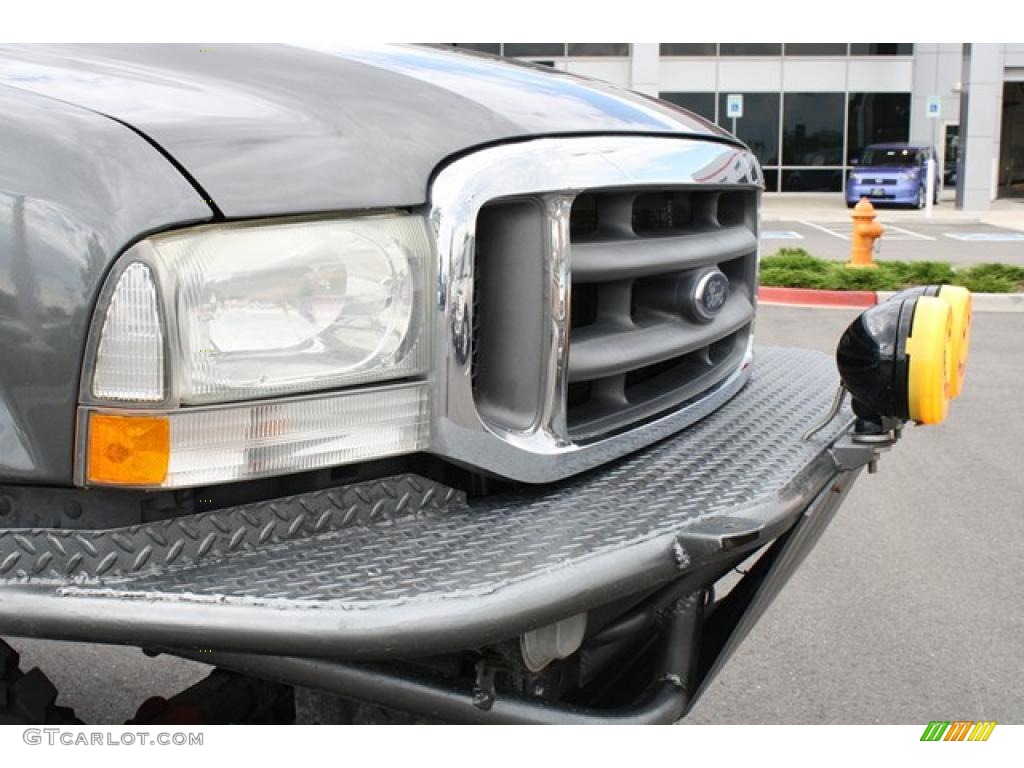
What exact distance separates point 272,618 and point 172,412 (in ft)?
1.04

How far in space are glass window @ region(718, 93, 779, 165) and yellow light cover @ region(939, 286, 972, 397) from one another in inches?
1197

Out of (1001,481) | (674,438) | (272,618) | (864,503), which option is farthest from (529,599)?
(1001,481)

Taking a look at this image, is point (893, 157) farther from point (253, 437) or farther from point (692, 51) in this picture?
point (253, 437)

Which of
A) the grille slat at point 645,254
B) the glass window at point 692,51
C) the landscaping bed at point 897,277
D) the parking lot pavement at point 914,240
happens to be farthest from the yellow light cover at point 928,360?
the glass window at point 692,51

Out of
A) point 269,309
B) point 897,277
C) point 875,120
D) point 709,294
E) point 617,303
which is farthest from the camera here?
point 875,120

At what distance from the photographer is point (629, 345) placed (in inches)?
91.0

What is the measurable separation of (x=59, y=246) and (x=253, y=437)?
14.5 inches

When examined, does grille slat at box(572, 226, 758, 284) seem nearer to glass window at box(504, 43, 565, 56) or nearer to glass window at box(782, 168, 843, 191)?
glass window at box(504, 43, 565, 56)

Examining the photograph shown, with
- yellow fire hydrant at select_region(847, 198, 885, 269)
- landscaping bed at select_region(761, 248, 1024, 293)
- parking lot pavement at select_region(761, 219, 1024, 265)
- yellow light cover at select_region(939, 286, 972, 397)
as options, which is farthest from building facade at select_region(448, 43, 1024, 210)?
yellow light cover at select_region(939, 286, 972, 397)

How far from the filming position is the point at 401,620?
155cm

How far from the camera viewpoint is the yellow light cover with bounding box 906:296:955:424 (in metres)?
2.07

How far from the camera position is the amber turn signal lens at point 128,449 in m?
1.61

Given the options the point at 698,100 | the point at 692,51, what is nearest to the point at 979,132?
the point at 698,100
